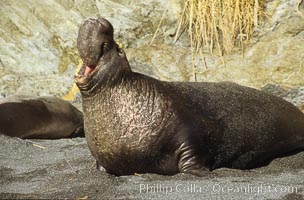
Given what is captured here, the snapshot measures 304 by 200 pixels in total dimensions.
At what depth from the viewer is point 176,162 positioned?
Answer: 208 inches

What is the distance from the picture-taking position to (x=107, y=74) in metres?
5.30

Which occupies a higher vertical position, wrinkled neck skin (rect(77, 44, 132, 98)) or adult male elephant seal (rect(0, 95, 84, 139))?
wrinkled neck skin (rect(77, 44, 132, 98))

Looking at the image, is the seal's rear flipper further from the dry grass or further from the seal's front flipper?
the dry grass

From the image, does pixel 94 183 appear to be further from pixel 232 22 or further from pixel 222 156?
pixel 232 22

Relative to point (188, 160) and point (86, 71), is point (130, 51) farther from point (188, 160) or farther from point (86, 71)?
point (188, 160)

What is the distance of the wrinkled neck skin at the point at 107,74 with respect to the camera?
5.25 meters

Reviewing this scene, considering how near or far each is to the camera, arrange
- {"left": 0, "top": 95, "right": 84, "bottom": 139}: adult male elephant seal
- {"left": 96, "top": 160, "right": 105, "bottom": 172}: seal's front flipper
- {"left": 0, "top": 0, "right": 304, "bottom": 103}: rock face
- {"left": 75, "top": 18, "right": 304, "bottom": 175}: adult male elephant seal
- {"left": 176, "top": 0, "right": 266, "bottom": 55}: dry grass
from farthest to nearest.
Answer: {"left": 176, "top": 0, "right": 266, "bottom": 55}: dry grass
{"left": 0, "top": 0, "right": 304, "bottom": 103}: rock face
{"left": 0, "top": 95, "right": 84, "bottom": 139}: adult male elephant seal
{"left": 96, "top": 160, "right": 105, "bottom": 172}: seal's front flipper
{"left": 75, "top": 18, "right": 304, "bottom": 175}: adult male elephant seal

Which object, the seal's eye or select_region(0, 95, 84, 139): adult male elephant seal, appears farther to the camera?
select_region(0, 95, 84, 139): adult male elephant seal

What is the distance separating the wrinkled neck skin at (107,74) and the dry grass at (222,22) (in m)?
3.78

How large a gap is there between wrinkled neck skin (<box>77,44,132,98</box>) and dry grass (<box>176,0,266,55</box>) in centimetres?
378

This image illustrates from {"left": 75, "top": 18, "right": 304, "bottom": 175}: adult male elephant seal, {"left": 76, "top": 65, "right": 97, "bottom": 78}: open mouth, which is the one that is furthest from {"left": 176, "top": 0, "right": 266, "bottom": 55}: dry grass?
{"left": 76, "top": 65, "right": 97, "bottom": 78}: open mouth

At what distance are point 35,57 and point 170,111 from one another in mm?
4740

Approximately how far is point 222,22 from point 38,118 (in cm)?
277

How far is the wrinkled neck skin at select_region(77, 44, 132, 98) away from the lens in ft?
17.2
